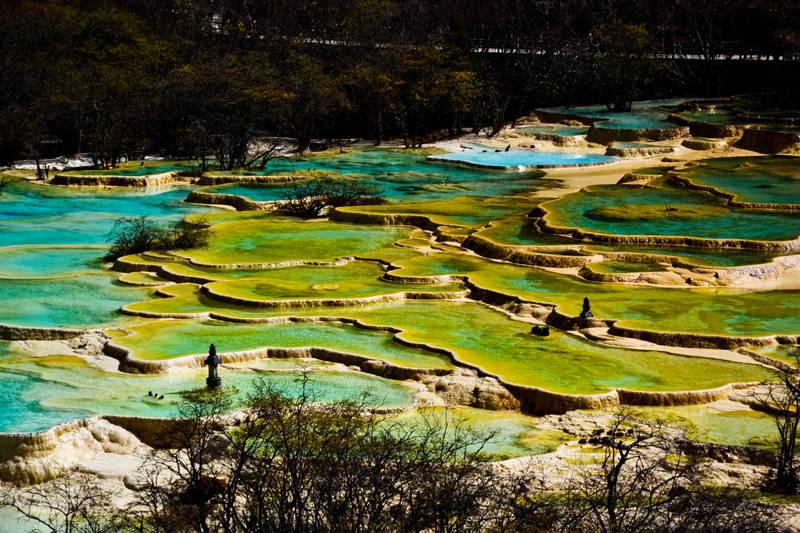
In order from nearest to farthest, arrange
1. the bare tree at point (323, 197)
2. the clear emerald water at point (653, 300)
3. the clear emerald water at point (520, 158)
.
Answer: the clear emerald water at point (653, 300)
the bare tree at point (323, 197)
the clear emerald water at point (520, 158)

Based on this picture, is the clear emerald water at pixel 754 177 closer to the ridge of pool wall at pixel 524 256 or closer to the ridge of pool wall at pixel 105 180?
Answer: the ridge of pool wall at pixel 524 256

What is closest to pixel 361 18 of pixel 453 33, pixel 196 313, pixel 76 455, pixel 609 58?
pixel 453 33

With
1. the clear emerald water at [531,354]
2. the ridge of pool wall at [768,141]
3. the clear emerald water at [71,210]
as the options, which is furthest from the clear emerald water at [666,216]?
the clear emerald water at [71,210]

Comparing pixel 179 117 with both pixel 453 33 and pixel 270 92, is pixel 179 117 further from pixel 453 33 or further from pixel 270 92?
pixel 453 33

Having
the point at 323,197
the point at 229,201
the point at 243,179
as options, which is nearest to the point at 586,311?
the point at 323,197

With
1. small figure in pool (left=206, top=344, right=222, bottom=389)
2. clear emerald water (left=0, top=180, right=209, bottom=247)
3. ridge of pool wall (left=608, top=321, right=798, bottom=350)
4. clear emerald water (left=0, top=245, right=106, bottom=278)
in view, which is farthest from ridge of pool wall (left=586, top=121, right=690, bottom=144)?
small figure in pool (left=206, top=344, right=222, bottom=389)

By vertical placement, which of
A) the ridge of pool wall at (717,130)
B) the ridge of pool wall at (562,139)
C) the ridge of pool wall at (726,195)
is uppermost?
the ridge of pool wall at (717,130)
